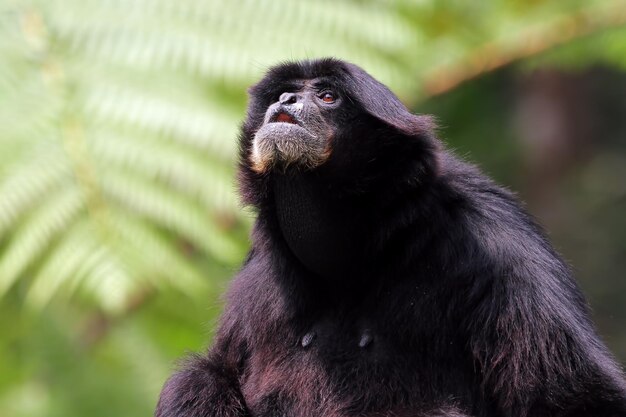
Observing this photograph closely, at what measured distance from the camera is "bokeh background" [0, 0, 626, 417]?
22.0ft

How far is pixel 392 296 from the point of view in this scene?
15.2ft

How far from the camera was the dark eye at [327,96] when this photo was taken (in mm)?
4785

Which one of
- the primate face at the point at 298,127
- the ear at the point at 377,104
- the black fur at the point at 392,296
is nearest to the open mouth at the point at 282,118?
the primate face at the point at 298,127

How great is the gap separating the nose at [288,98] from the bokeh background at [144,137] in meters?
1.74

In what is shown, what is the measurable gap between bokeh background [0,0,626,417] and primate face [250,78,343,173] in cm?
165

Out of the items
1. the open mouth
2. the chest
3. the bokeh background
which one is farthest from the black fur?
the bokeh background

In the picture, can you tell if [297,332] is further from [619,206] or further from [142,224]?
[619,206]

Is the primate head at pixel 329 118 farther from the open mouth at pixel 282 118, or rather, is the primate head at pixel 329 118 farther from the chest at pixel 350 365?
the chest at pixel 350 365

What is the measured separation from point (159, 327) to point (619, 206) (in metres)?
6.58

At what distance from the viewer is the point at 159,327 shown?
778cm

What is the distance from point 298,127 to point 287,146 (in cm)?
12

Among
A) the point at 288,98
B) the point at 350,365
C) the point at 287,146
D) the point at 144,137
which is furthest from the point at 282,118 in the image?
the point at 144,137

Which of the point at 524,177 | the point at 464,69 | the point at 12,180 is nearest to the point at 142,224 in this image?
the point at 12,180

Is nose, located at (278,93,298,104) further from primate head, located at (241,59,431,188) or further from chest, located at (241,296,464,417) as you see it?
chest, located at (241,296,464,417)
